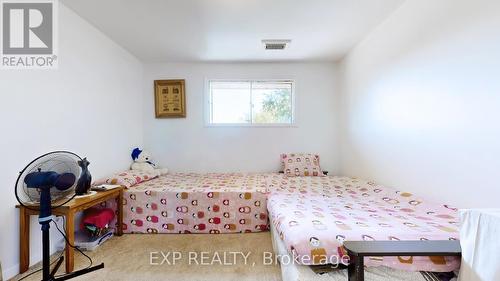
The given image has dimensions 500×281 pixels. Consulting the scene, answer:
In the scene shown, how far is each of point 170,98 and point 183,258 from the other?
254 cm

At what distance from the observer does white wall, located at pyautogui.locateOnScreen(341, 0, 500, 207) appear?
138cm

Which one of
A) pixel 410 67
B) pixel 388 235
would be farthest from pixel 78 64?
pixel 410 67

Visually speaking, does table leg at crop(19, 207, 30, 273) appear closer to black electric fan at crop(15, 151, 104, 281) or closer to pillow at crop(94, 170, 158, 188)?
black electric fan at crop(15, 151, 104, 281)

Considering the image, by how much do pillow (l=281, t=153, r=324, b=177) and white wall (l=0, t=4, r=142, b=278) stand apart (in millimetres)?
2356

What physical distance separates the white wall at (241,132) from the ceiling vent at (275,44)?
64cm

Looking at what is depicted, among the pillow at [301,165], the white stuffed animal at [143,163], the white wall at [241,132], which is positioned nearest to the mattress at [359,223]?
the pillow at [301,165]

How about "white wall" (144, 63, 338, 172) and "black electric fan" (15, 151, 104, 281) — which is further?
"white wall" (144, 63, 338, 172)

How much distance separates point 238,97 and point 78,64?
214 centimetres

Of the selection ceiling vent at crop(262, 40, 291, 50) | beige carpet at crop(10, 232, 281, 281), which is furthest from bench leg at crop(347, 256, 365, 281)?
ceiling vent at crop(262, 40, 291, 50)

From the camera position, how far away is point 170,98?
12.1ft

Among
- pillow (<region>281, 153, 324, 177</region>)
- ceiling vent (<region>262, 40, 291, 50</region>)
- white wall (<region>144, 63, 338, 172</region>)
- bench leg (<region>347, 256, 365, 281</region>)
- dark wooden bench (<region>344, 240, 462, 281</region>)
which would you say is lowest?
bench leg (<region>347, 256, 365, 281</region>)

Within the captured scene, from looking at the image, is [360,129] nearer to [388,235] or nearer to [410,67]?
[410,67]

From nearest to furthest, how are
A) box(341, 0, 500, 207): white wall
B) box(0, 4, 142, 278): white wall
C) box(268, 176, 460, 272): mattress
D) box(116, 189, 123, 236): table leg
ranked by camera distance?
box(268, 176, 460, 272): mattress, box(341, 0, 500, 207): white wall, box(0, 4, 142, 278): white wall, box(116, 189, 123, 236): table leg

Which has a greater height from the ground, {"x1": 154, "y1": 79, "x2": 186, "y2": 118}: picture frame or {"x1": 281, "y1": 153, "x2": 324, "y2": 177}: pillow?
{"x1": 154, "y1": 79, "x2": 186, "y2": 118}: picture frame
